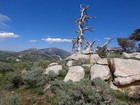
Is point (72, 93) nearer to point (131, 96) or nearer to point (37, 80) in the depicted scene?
point (131, 96)

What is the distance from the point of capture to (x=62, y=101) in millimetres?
8844

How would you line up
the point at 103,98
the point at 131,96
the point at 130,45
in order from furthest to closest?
the point at 130,45 < the point at 131,96 < the point at 103,98

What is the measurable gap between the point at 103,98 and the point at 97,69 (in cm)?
536

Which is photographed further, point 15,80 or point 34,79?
point 15,80

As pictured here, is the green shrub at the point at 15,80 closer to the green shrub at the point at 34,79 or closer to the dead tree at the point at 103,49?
the green shrub at the point at 34,79

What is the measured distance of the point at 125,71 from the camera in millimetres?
12695

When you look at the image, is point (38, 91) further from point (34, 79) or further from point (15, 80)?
point (15, 80)

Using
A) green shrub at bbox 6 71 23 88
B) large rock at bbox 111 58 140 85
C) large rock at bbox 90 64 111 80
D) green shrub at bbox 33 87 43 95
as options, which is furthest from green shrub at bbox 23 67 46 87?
large rock at bbox 111 58 140 85

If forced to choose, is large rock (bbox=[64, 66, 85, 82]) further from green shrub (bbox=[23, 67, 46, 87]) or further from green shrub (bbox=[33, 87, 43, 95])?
green shrub (bbox=[33, 87, 43, 95])

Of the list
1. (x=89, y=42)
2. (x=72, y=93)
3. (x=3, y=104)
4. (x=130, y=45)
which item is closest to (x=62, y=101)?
(x=72, y=93)

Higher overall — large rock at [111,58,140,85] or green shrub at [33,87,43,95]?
→ large rock at [111,58,140,85]

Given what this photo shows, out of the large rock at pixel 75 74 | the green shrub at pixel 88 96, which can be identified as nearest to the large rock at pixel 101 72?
the large rock at pixel 75 74

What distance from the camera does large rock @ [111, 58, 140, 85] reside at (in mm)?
12078

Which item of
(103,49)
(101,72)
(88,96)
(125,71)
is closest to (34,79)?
(101,72)
